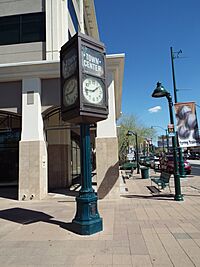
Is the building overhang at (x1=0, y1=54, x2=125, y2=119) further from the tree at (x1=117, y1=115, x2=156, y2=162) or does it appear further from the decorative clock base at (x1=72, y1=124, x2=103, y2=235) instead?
the tree at (x1=117, y1=115, x2=156, y2=162)

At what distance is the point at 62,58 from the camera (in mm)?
6973

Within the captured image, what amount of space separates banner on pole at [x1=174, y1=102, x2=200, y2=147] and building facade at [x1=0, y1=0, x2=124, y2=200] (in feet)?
8.70

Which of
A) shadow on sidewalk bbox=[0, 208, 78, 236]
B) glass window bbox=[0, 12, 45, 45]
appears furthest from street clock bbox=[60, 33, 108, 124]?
glass window bbox=[0, 12, 45, 45]

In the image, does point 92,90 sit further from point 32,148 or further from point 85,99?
point 32,148

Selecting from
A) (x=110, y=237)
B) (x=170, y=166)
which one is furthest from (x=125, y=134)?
(x=110, y=237)

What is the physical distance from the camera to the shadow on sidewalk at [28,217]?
6.84 metres

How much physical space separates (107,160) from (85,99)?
4972 mm

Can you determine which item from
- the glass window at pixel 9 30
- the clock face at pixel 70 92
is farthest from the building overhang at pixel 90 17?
the clock face at pixel 70 92

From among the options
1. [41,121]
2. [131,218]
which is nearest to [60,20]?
[41,121]

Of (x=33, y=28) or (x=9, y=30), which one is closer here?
(x=33, y=28)

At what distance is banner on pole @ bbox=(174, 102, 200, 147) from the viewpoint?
1034 centimetres

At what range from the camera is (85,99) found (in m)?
6.20

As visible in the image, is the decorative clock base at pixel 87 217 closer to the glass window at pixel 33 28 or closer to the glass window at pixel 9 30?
the glass window at pixel 33 28

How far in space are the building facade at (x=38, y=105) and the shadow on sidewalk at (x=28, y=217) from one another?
209 cm
